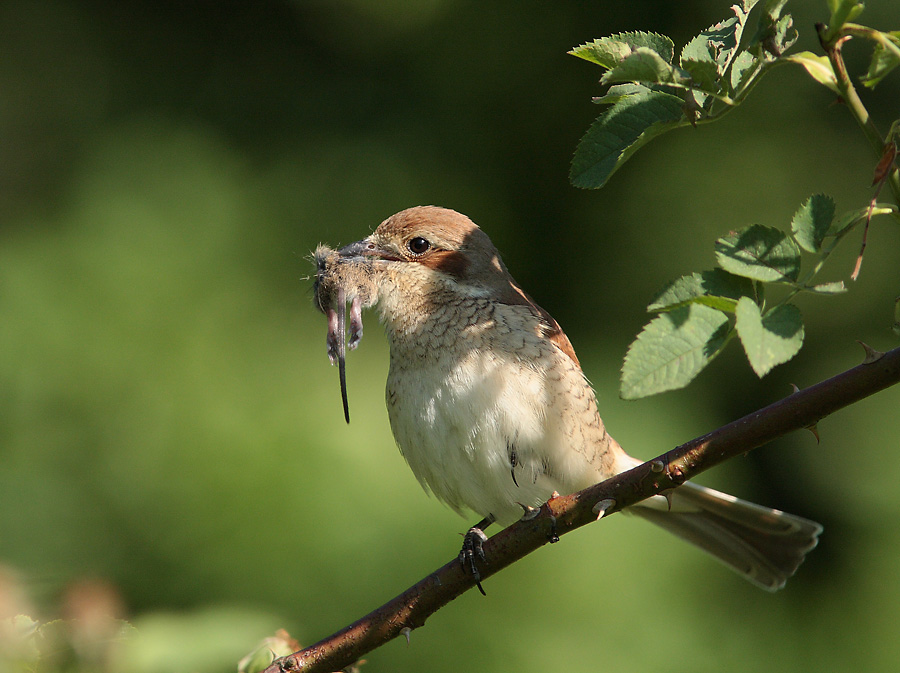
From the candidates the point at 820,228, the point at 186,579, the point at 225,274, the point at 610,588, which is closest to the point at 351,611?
the point at 186,579

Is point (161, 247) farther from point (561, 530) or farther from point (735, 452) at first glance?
point (735, 452)

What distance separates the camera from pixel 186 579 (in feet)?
12.2

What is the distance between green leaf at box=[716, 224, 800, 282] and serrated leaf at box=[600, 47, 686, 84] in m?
0.23

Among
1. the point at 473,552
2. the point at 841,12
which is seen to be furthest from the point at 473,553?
the point at 841,12

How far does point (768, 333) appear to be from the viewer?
115cm

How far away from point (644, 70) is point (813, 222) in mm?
316

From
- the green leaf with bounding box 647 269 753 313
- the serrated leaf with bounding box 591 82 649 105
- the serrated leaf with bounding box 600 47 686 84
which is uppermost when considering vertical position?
the serrated leaf with bounding box 591 82 649 105

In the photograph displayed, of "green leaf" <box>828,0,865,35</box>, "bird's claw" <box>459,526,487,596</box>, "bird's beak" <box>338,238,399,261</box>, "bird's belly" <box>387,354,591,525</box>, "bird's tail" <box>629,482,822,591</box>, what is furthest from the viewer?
"bird's tail" <box>629,482,822,591</box>

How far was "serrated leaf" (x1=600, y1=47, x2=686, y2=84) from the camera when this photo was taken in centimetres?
118

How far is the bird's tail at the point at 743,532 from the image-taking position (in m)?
3.01

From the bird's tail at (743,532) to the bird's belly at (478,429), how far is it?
0.65m

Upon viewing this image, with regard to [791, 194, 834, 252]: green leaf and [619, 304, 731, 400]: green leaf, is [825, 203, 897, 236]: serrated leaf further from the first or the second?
[619, 304, 731, 400]: green leaf

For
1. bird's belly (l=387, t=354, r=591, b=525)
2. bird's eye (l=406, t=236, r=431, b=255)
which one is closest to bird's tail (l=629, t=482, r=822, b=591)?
bird's belly (l=387, t=354, r=591, b=525)

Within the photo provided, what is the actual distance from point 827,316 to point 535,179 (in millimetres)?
1702
